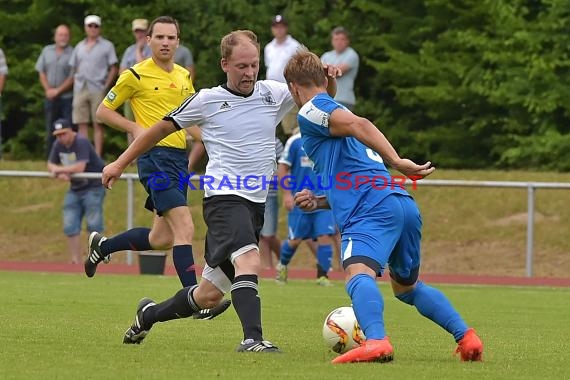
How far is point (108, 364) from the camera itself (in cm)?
792

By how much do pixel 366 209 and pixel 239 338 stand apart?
205cm

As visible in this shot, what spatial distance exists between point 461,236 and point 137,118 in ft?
34.7

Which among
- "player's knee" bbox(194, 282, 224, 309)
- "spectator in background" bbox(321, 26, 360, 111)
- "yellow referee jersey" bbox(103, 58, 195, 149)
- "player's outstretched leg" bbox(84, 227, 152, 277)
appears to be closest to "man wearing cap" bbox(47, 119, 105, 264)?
"spectator in background" bbox(321, 26, 360, 111)

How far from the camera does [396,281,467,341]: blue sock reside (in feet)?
27.4

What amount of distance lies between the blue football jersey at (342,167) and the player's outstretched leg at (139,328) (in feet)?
5.04

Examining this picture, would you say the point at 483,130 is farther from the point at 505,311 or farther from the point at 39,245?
the point at 505,311

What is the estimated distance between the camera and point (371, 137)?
8.05m

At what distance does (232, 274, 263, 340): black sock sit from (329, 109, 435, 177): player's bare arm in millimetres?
1110

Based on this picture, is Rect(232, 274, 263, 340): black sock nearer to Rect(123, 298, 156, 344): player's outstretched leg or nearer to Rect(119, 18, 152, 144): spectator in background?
Rect(123, 298, 156, 344): player's outstretched leg

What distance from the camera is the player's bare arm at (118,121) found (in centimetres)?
1130

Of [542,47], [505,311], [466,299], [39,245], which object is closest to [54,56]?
[39,245]

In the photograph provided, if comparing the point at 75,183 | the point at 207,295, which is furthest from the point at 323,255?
the point at 207,295

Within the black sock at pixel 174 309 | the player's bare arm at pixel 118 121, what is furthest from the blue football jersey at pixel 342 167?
the player's bare arm at pixel 118 121

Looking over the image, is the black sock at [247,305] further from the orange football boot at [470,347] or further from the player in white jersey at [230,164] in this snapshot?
the orange football boot at [470,347]
